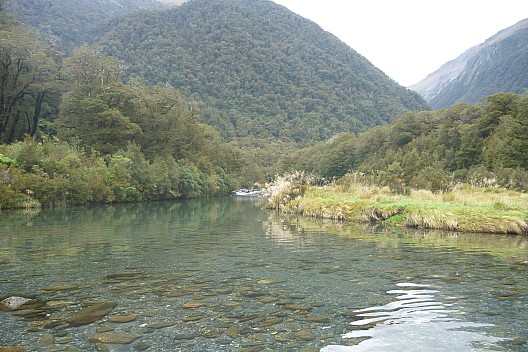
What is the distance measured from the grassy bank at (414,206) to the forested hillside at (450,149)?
3893 mm

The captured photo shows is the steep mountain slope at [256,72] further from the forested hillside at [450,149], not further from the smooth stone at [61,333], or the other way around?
the smooth stone at [61,333]

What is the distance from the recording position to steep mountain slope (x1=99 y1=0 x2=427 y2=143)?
131 m

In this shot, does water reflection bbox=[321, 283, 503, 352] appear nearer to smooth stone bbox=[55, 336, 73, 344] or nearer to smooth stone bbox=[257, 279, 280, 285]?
smooth stone bbox=[257, 279, 280, 285]

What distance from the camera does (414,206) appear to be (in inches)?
691

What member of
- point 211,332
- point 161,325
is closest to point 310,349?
point 211,332

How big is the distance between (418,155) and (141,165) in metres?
34.1

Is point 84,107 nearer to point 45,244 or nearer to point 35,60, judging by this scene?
point 35,60

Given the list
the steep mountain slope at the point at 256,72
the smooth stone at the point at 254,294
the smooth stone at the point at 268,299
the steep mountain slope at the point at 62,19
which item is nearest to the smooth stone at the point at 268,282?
the smooth stone at the point at 254,294

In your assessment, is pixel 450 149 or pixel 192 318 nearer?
pixel 192 318

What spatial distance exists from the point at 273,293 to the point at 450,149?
46939 millimetres

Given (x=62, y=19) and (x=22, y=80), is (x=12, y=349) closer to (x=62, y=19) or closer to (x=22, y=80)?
(x=22, y=80)

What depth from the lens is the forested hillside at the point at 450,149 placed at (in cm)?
2989

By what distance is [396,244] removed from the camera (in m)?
12.0

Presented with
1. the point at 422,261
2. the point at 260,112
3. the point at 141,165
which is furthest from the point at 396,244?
the point at 260,112
